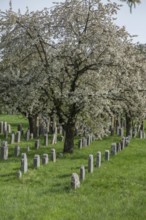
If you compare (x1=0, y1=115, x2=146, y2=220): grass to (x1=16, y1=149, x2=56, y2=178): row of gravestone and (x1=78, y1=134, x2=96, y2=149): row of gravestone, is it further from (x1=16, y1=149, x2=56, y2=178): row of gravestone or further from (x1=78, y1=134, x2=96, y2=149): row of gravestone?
(x1=78, y1=134, x2=96, y2=149): row of gravestone

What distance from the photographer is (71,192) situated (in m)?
14.2

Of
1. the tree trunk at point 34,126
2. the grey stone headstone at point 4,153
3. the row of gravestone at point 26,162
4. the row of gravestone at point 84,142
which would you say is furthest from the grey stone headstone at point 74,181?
the tree trunk at point 34,126

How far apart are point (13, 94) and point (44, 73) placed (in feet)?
6.63

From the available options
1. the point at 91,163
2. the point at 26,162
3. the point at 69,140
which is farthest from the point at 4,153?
the point at 91,163

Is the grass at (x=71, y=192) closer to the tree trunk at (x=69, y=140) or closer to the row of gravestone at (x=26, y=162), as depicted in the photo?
the row of gravestone at (x=26, y=162)

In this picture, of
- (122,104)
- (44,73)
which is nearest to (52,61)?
(44,73)

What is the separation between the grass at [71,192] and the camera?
1199 cm

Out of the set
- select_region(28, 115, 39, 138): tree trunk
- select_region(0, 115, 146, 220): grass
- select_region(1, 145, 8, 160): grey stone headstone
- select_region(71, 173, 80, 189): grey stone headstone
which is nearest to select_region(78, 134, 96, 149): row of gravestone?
select_region(0, 115, 146, 220): grass

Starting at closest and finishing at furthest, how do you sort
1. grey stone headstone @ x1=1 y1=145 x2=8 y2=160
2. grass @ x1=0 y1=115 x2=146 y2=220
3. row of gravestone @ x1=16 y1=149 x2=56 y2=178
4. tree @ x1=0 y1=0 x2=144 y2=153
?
grass @ x1=0 y1=115 x2=146 y2=220 → row of gravestone @ x1=16 y1=149 x2=56 y2=178 → grey stone headstone @ x1=1 y1=145 x2=8 y2=160 → tree @ x1=0 y1=0 x2=144 y2=153

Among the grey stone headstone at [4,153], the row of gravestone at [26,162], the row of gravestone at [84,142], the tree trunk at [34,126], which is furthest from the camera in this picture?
the tree trunk at [34,126]

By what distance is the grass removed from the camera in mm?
11992

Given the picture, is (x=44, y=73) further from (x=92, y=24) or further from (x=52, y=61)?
(x=92, y=24)

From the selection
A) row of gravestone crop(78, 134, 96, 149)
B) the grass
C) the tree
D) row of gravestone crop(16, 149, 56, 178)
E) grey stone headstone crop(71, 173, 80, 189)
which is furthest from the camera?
row of gravestone crop(78, 134, 96, 149)

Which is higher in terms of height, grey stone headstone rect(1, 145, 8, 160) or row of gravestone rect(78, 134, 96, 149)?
row of gravestone rect(78, 134, 96, 149)
